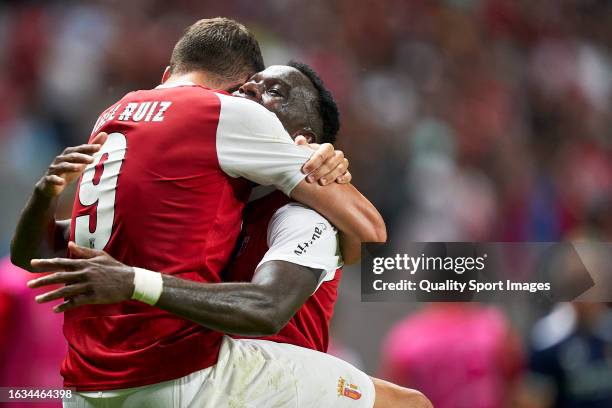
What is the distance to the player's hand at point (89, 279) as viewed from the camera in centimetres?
248

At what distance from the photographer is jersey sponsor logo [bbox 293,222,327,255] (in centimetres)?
285

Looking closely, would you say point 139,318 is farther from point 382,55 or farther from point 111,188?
point 382,55

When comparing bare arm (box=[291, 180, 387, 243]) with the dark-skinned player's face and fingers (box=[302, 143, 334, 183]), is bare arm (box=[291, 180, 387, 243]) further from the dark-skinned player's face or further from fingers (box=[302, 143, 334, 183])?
the dark-skinned player's face

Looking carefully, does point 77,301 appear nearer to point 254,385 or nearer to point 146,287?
point 146,287

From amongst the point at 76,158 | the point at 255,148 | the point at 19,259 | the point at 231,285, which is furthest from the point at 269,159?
the point at 19,259

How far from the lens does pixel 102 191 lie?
2.89m

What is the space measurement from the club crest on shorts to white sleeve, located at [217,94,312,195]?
61cm

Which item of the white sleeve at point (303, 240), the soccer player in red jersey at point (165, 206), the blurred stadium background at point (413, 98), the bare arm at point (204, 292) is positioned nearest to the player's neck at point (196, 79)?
the soccer player in red jersey at point (165, 206)

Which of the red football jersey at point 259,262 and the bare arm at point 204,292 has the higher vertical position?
the red football jersey at point 259,262

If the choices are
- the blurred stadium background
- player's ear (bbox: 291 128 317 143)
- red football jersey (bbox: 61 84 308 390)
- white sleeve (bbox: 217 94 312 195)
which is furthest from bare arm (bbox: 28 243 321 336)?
the blurred stadium background

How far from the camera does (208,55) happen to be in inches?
128

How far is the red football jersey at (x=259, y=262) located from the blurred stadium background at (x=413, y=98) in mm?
2358

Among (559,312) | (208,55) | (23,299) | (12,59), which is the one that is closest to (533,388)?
(559,312)

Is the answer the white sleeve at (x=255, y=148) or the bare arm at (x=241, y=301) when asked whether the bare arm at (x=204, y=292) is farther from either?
the white sleeve at (x=255, y=148)
